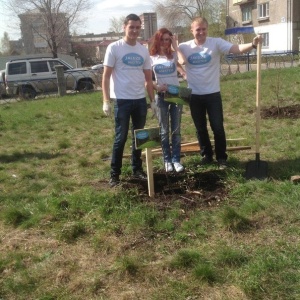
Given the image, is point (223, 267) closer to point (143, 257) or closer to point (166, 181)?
point (143, 257)

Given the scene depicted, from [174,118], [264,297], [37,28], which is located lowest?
[264,297]

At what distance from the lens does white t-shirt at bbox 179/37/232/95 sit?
4797mm

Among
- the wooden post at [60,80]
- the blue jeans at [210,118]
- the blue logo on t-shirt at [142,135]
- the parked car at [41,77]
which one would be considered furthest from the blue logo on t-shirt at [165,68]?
the parked car at [41,77]

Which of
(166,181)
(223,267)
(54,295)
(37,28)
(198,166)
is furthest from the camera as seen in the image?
(37,28)

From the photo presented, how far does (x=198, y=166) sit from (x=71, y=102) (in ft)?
28.3

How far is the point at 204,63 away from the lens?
4.81 m

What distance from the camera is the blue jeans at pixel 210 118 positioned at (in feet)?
16.3

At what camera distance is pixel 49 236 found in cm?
372

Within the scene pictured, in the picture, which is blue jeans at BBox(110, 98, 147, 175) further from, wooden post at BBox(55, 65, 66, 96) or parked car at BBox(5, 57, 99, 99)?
parked car at BBox(5, 57, 99, 99)

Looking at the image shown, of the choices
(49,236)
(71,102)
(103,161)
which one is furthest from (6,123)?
(49,236)

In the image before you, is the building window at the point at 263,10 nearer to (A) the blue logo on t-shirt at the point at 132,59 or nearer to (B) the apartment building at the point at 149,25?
(B) the apartment building at the point at 149,25

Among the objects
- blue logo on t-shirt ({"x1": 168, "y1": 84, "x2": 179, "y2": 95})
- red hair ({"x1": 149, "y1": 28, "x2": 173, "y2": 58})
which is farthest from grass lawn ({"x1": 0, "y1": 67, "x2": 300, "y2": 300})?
red hair ({"x1": 149, "y1": 28, "x2": 173, "y2": 58})

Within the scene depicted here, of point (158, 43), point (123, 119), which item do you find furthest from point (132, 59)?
point (123, 119)

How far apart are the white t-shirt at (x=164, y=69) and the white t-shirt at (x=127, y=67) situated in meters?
0.13
